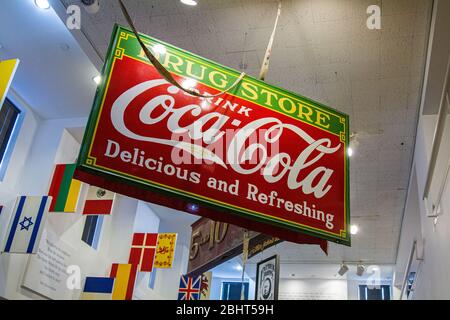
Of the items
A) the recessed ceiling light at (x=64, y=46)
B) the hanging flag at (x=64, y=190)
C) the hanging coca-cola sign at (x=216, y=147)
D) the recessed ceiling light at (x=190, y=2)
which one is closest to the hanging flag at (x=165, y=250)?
the hanging flag at (x=64, y=190)

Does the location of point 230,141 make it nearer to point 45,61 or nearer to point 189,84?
point 189,84

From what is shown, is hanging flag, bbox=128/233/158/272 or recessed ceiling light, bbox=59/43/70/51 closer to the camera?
recessed ceiling light, bbox=59/43/70/51

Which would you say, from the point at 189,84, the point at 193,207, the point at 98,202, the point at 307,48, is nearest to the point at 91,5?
the point at 307,48

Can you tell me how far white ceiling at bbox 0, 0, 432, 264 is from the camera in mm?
4781

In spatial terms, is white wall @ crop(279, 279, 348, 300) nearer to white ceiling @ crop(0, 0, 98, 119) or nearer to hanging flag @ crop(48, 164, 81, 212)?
hanging flag @ crop(48, 164, 81, 212)

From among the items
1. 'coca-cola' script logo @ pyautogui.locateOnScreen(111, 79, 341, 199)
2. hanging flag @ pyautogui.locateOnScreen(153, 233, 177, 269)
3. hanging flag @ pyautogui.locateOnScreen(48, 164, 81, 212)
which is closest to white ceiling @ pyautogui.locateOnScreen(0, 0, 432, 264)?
hanging flag @ pyautogui.locateOnScreen(48, 164, 81, 212)

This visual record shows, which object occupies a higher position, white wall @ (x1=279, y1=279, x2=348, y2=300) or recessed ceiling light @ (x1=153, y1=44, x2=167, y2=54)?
white wall @ (x1=279, y1=279, x2=348, y2=300)

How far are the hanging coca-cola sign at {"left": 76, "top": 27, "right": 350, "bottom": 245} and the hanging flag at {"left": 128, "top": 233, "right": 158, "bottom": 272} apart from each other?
787 centimetres

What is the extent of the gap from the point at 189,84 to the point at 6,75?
4102 millimetres

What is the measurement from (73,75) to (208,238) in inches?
162

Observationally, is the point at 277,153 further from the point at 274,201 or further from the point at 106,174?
the point at 106,174

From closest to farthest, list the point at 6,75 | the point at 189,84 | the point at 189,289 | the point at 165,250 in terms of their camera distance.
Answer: the point at 189,84
the point at 6,75
the point at 165,250
the point at 189,289

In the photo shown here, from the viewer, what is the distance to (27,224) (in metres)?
7.01
